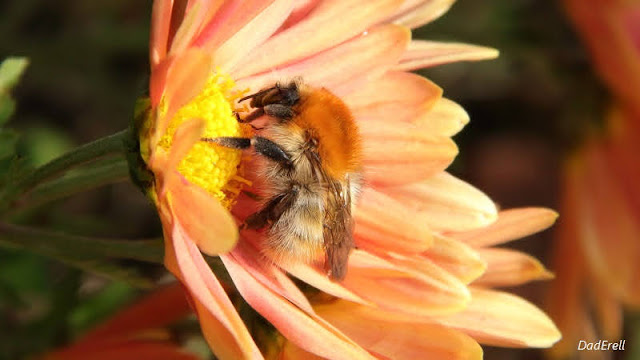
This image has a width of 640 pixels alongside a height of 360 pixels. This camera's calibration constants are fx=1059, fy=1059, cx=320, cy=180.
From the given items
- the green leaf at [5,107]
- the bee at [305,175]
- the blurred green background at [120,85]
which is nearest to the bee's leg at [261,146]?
the bee at [305,175]

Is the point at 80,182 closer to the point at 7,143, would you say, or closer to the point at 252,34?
the point at 7,143

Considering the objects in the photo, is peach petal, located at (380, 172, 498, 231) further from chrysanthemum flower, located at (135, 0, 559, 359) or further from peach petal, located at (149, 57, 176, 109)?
peach petal, located at (149, 57, 176, 109)

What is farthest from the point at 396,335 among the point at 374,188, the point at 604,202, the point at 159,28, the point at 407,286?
the point at 604,202

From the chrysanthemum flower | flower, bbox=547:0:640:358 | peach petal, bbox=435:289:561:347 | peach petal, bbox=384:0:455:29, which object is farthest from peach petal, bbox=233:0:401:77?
flower, bbox=547:0:640:358

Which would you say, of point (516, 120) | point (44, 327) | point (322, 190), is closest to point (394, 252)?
point (322, 190)

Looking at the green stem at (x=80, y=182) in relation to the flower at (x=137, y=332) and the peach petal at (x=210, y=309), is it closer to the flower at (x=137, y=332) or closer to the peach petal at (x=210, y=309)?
the peach petal at (x=210, y=309)
